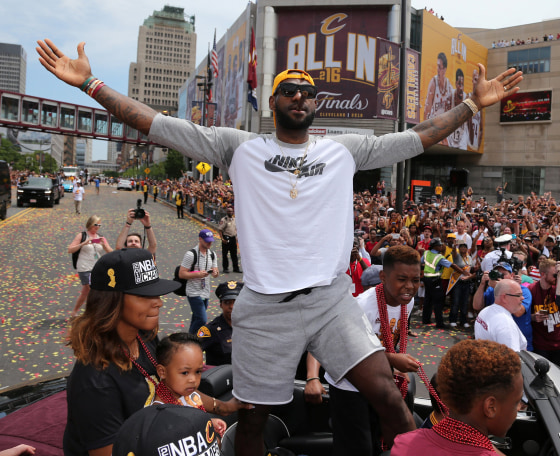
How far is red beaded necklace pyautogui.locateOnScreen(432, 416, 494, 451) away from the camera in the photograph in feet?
5.60

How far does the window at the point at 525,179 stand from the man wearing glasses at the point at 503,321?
45965 mm

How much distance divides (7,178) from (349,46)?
25886mm

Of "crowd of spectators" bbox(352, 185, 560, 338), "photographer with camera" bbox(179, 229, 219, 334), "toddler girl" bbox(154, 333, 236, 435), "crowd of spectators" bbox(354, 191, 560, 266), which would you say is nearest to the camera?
"toddler girl" bbox(154, 333, 236, 435)

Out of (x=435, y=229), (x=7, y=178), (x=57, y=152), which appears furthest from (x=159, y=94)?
(x=435, y=229)

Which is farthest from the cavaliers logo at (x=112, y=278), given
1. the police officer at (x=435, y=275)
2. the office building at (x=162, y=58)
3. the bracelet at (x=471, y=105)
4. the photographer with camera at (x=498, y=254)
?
the office building at (x=162, y=58)

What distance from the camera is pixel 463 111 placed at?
2537 millimetres

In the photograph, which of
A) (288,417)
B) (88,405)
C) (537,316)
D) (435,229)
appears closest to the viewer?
(88,405)

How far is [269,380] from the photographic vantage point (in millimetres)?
2250

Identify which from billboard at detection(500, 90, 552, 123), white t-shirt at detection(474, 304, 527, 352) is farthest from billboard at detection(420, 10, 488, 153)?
white t-shirt at detection(474, 304, 527, 352)

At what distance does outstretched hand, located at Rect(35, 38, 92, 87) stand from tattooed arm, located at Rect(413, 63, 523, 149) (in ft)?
5.40

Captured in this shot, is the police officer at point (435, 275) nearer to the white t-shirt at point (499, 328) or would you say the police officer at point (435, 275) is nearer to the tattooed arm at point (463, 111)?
the white t-shirt at point (499, 328)

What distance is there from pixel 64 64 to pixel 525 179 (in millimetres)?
51041

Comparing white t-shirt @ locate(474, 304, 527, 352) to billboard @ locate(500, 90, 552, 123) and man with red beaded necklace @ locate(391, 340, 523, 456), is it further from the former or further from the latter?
billboard @ locate(500, 90, 552, 123)

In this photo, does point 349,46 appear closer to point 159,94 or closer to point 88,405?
point 88,405
